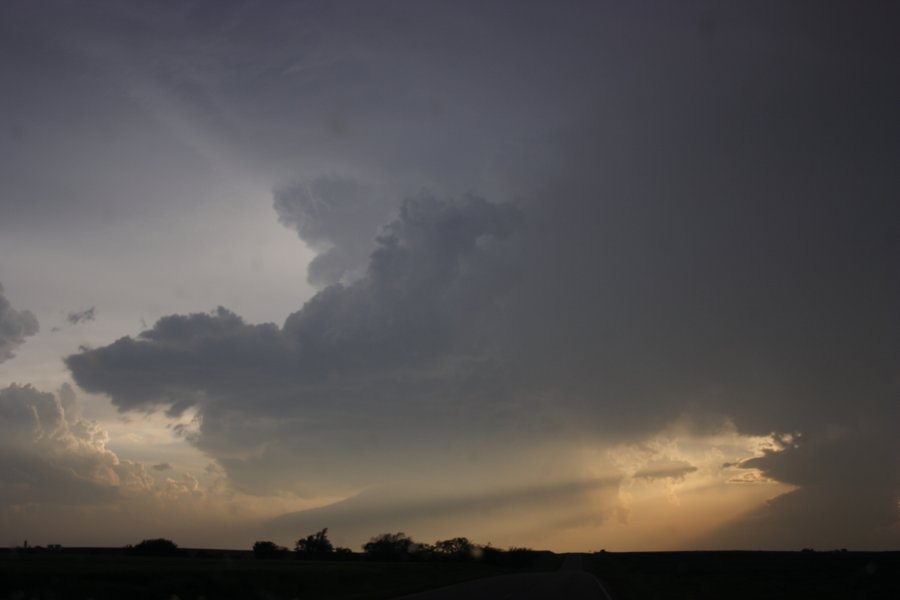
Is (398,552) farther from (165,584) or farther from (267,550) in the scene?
(165,584)

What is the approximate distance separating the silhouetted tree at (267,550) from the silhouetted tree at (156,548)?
672 inches

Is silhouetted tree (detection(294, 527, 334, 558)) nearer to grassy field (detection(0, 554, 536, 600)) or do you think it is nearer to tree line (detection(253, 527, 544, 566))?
tree line (detection(253, 527, 544, 566))

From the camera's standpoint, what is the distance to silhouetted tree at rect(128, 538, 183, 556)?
85.9 meters

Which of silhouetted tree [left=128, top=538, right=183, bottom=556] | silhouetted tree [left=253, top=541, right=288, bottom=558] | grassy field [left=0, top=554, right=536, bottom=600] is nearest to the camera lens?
grassy field [left=0, top=554, right=536, bottom=600]

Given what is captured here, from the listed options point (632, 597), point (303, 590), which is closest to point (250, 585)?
point (303, 590)

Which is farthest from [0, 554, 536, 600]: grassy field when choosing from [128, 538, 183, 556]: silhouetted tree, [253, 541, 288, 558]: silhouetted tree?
[253, 541, 288, 558]: silhouetted tree

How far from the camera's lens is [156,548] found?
86.8m

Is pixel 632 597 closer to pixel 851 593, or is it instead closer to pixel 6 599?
pixel 851 593

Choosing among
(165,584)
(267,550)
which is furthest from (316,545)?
(165,584)

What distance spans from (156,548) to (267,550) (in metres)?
21.6

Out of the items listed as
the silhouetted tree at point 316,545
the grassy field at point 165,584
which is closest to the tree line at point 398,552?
the silhouetted tree at point 316,545

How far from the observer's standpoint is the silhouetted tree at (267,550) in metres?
104

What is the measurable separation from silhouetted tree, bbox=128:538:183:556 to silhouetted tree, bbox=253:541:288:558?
17079mm

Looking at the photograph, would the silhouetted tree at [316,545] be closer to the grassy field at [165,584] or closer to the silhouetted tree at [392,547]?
the silhouetted tree at [392,547]
